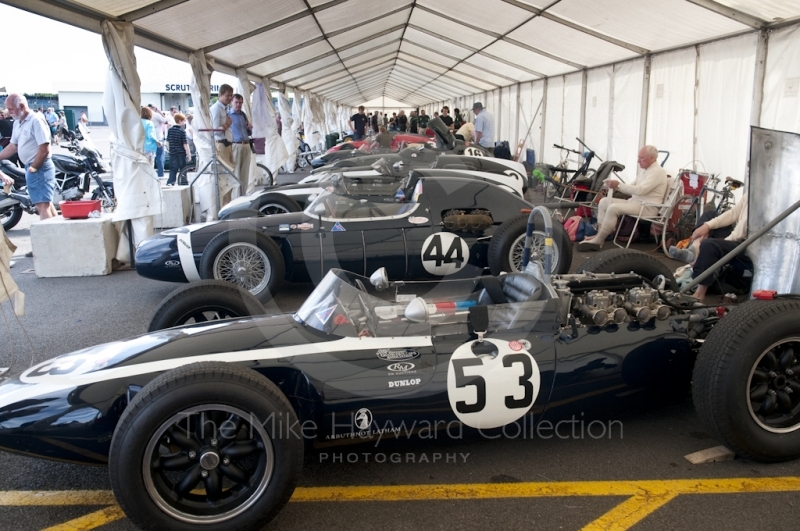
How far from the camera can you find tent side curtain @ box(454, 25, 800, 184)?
24.5 ft

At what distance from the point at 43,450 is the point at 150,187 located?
17.8ft

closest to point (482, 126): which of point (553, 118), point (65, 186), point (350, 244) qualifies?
point (553, 118)

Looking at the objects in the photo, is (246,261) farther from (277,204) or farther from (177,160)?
(177,160)

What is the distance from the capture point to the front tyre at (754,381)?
2992 millimetres

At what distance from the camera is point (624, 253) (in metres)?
4.19

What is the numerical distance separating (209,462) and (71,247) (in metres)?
5.76

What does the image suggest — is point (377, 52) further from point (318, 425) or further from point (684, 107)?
point (318, 425)

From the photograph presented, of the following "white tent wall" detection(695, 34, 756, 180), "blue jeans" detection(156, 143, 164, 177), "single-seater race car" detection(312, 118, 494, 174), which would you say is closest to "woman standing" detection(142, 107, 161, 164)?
"blue jeans" detection(156, 143, 164, 177)

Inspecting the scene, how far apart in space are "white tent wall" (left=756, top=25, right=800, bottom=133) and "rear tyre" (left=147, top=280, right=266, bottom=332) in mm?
6400

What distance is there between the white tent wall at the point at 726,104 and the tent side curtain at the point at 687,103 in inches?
0.5

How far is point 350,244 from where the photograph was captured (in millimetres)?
6078

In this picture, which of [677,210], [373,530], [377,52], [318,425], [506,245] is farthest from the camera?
[377,52]

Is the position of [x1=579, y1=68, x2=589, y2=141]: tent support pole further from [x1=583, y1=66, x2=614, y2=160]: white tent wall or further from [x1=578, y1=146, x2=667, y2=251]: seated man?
[x1=578, y1=146, x2=667, y2=251]: seated man

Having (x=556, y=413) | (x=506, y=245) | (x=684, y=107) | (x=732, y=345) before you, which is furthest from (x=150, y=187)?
(x=684, y=107)
